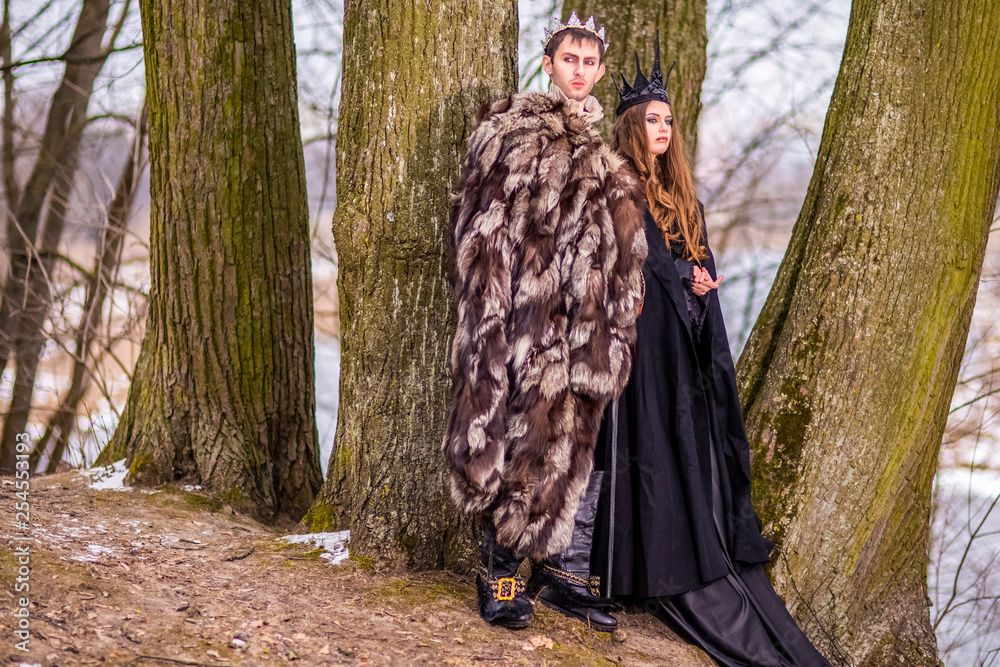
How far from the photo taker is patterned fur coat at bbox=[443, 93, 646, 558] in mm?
2762

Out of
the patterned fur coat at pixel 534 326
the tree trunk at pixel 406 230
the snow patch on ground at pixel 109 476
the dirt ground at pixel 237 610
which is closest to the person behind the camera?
the dirt ground at pixel 237 610

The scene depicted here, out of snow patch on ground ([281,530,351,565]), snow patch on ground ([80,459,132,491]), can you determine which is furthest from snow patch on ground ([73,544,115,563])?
snow patch on ground ([80,459,132,491])

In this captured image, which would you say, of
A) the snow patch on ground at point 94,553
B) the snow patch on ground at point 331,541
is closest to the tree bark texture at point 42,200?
the snow patch on ground at point 94,553

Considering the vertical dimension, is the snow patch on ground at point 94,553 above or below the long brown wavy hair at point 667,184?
below

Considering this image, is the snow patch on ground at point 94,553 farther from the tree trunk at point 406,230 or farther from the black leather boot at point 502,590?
the black leather boot at point 502,590

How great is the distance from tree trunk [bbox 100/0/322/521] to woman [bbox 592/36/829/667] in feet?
6.84

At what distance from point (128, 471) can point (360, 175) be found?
225cm

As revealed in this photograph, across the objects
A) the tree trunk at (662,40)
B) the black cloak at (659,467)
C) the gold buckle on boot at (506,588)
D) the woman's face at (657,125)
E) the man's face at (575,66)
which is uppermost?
the tree trunk at (662,40)

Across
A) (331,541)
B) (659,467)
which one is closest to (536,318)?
(659,467)

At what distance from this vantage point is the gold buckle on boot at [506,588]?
9.62ft

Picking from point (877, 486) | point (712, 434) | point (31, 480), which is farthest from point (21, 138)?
point (877, 486)

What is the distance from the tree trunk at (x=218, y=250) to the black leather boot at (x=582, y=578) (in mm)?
1941

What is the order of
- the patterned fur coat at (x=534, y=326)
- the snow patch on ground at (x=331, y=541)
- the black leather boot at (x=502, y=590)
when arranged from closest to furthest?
the patterned fur coat at (x=534, y=326) → the black leather boot at (x=502, y=590) → the snow patch on ground at (x=331, y=541)

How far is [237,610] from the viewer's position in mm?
2766
